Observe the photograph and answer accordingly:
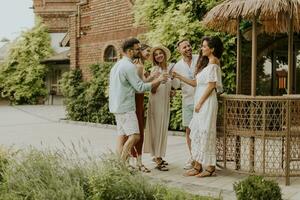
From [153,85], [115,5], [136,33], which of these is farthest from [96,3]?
[153,85]

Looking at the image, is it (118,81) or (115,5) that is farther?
(115,5)

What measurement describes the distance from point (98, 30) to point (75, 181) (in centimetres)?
1414

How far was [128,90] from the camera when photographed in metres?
7.11

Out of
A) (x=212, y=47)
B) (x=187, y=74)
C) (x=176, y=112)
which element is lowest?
(x=176, y=112)

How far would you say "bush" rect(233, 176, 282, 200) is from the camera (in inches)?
195

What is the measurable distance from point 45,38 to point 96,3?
40.5 feet

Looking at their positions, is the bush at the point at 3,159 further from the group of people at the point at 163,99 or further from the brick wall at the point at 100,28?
the brick wall at the point at 100,28

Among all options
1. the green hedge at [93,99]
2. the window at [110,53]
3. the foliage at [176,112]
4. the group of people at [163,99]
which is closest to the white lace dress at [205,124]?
the group of people at [163,99]

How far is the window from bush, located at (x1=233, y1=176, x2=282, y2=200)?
13.9 m

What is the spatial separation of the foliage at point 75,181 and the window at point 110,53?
13.3m

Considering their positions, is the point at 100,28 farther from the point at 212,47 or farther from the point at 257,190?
the point at 257,190

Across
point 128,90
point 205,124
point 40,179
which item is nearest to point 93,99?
point 128,90

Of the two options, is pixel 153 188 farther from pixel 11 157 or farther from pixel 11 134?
pixel 11 134

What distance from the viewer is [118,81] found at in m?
7.12
